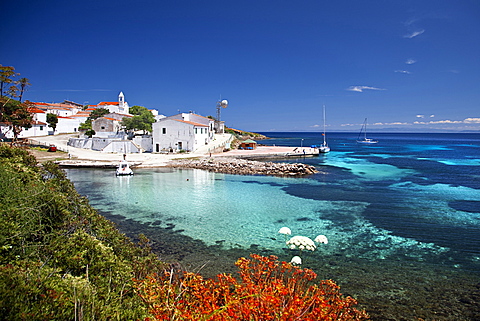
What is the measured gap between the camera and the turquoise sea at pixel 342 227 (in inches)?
353

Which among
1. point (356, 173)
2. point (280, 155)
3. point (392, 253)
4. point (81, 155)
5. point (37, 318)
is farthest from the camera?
point (280, 155)

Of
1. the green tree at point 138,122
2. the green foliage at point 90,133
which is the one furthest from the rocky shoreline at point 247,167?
the green foliage at point 90,133

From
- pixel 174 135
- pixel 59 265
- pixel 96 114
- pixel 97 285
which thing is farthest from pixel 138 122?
pixel 97 285

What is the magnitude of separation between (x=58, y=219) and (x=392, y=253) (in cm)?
1182

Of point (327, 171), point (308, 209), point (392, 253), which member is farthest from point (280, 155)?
point (392, 253)

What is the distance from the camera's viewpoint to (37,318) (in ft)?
10.2

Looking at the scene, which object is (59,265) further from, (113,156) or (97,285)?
(113,156)

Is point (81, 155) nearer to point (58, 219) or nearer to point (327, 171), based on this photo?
point (327, 171)

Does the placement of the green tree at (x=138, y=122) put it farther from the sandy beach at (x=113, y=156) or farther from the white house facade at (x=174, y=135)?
the sandy beach at (x=113, y=156)

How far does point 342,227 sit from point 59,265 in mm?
13350

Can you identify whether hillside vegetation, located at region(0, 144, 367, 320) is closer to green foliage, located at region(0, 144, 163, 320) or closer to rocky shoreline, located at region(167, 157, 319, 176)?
green foliage, located at region(0, 144, 163, 320)

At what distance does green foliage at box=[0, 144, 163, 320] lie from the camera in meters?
3.34

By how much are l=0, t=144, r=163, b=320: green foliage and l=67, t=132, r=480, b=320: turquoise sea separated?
4444 mm

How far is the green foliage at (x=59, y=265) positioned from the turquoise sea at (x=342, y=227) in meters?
4.44
